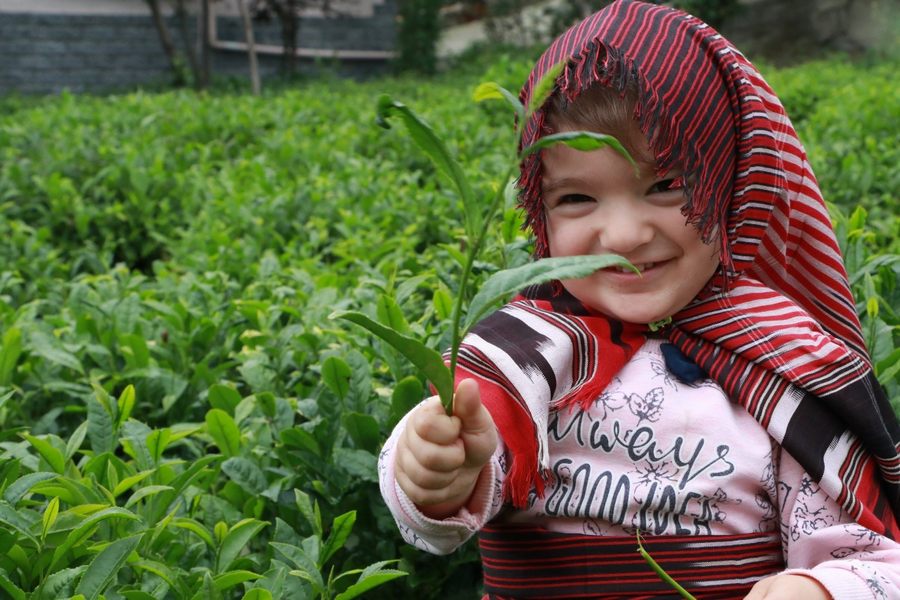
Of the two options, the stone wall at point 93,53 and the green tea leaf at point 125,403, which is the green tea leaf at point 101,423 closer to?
the green tea leaf at point 125,403

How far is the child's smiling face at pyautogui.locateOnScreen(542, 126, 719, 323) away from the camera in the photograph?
4.59 ft

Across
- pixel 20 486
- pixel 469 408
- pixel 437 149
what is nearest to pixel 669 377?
pixel 469 408

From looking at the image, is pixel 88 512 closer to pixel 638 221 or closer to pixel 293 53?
pixel 638 221

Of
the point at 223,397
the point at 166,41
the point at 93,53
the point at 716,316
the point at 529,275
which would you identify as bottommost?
the point at 93,53

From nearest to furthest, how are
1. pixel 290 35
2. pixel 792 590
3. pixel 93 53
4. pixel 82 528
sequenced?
pixel 792 590, pixel 82 528, pixel 93 53, pixel 290 35

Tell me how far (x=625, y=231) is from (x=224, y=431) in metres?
0.78

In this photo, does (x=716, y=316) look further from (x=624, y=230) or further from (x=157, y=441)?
(x=157, y=441)

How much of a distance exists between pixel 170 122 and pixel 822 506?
17.2 feet

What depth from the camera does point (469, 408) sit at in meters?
1.09

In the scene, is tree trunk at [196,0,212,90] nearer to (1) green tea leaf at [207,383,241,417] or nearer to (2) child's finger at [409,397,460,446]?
(1) green tea leaf at [207,383,241,417]

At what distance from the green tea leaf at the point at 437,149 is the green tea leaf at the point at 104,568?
62 cm

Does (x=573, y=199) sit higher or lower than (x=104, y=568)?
higher

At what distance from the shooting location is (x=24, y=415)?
213 cm

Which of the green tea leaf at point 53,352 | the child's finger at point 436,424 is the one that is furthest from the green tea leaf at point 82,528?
the green tea leaf at point 53,352
